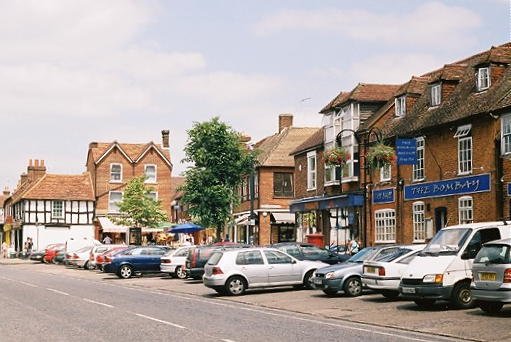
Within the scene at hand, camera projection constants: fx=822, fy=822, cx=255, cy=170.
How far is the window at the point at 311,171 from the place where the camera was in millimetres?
48875

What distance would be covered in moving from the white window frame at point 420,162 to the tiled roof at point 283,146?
22434 mm

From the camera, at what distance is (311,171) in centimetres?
4909

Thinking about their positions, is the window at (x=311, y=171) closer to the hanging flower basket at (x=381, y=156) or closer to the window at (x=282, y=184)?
the window at (x=282, y=184)

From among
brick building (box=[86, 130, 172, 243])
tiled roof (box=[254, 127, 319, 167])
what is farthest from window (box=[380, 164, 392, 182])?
brick building (box=[86, 130, 172, 243])

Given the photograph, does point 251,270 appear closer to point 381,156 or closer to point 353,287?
point 353,287

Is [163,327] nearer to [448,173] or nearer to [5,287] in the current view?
[5,287]

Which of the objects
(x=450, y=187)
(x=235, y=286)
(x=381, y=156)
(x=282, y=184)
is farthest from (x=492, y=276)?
(x=282, y=184)

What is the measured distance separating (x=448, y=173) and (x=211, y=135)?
18.0 metres

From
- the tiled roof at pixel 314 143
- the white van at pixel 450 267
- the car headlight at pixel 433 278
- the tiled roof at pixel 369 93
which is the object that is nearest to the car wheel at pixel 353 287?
the white van at pixel 450 267

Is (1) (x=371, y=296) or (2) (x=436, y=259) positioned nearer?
(2) (x=436, y=259)

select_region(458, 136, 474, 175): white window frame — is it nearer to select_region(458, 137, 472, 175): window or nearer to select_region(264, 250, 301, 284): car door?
select_region(458, 137, 472, 175): window

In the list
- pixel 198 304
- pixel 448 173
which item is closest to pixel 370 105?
pixel 448 173

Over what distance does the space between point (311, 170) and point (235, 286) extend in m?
23.6

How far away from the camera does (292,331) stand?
15.5 meters
